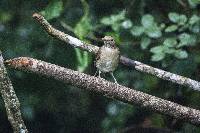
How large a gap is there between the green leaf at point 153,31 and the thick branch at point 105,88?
0.72m

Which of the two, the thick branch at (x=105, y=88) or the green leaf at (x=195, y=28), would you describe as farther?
the green leaf at (x=195, y=28)

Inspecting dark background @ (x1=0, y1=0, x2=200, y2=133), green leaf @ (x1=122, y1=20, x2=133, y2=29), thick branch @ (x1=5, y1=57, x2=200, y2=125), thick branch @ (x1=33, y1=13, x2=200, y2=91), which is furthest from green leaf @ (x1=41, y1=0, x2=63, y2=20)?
thick branch @ (x1=5, y1=57, x2=200, y2=125)

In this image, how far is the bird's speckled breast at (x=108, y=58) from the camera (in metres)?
1.31

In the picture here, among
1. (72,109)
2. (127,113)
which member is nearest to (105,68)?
(127,113)

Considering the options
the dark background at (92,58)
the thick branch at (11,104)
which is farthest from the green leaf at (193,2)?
the thick branch at (11,104)

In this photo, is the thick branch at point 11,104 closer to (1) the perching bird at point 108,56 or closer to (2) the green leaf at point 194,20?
(1) the perching bird at point 108,56

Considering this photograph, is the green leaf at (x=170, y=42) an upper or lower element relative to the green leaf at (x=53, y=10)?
lower

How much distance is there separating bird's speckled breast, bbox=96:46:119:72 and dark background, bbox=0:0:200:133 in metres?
0.48

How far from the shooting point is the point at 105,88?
1081 millimetres

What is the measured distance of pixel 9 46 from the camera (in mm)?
2158

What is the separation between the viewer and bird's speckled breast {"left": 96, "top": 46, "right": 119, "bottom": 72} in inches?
51.4

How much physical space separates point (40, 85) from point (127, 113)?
0.49 meters

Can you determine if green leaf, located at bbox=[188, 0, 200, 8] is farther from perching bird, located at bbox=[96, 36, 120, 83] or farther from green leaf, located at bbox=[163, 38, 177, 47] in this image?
perching bird, located at bbox=[96, 36, 120, 83]

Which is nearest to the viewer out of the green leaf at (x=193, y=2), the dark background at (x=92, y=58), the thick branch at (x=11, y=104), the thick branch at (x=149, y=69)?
the thick branch at (x=11, y=104)
